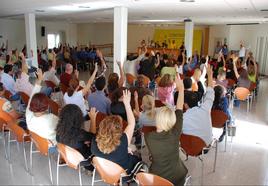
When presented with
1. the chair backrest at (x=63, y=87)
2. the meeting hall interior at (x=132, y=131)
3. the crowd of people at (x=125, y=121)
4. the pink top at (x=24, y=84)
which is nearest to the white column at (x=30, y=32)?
the meeting hall interior at (x=132, y=131)

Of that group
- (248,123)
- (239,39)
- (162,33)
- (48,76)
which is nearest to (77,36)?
(162,33)

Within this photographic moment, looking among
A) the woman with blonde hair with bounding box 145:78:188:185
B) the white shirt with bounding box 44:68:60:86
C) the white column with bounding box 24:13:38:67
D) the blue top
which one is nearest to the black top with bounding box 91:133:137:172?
the woman with blonde hair with bounding box 145:78:188:185

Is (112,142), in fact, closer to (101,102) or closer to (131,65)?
(101,102)

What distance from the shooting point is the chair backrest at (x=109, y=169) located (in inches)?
106

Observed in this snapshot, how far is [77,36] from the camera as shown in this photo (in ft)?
69.5

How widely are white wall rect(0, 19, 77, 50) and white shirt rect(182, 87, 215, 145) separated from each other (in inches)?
620

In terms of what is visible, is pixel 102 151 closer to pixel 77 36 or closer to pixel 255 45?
pixel 255 45

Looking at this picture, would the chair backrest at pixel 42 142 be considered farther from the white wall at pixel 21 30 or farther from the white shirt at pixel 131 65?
the white wall at pixel 21 30

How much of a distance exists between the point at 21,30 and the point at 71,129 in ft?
54.4

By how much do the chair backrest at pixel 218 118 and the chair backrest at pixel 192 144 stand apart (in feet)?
3.77

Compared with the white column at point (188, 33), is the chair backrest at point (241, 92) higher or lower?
lower

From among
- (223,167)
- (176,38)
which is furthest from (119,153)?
(176,38)

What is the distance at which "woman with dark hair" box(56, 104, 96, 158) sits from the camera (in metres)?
3.12

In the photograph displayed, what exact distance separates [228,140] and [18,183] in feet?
12.6
